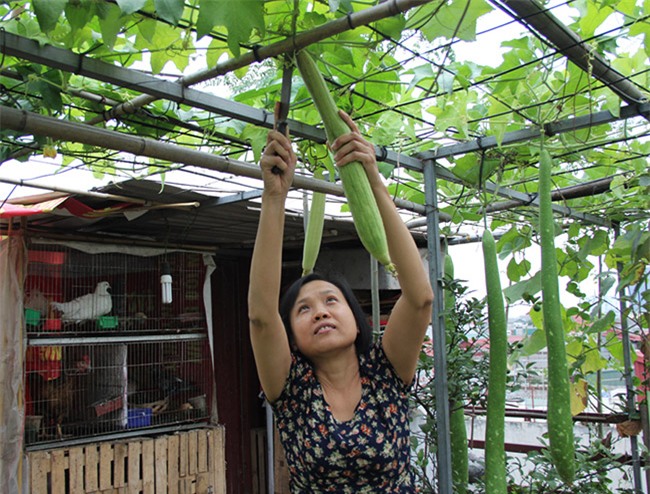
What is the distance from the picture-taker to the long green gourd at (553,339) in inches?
85.8

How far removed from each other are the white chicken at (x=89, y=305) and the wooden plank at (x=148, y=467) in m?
1.08

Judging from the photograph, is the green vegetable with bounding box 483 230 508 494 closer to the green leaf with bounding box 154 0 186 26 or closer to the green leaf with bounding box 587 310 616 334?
the green leaf with bounding box 154 0 186 26

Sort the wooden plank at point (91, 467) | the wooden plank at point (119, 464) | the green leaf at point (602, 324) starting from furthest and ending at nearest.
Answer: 1. the wooden plank at point (119, 464)
2. the wooden plank at point (91, 467)
3. the green leaf at point (602, 324)

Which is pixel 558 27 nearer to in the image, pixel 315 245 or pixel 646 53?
pixel 646 53

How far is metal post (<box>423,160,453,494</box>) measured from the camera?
263cm

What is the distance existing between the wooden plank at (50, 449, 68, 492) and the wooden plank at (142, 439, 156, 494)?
62 cm

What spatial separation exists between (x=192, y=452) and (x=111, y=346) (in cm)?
110

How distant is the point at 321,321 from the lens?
166 cm

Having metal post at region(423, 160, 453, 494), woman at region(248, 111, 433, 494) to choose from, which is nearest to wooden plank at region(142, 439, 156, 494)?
metal post at region(423, 160, 453, 494)

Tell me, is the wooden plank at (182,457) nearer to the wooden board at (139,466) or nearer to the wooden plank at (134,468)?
the wooden board at (139,466)

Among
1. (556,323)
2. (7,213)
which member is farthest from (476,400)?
(7,213)

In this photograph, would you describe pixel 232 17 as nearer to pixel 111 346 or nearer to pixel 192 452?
Result: pixel 111 346

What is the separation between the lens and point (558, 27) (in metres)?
1.81

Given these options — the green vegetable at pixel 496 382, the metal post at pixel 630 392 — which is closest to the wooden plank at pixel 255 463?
→ the metal post at pixel 630 392
